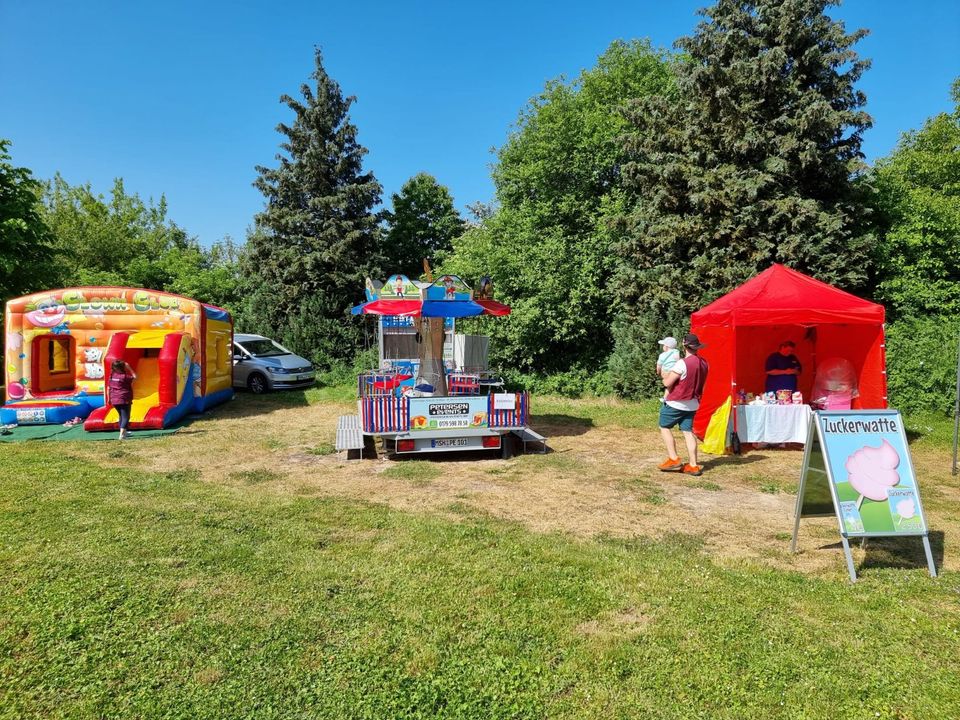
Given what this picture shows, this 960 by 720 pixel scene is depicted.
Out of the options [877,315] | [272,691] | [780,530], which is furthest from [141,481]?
[877,315]

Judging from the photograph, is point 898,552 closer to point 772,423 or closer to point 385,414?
point 772,423

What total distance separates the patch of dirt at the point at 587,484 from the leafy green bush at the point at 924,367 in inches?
115

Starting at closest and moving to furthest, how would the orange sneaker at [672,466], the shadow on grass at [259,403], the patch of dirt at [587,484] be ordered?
1. the patch of dirt at [587,484]
2. the orange sneaker at [672,466]
3. the shadow on grass at [259,403]

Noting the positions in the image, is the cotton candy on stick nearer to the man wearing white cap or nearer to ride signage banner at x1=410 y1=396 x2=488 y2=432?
the man wearing white cap

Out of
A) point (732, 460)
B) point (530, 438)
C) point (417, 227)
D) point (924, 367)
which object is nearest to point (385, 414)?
point (530, 438)

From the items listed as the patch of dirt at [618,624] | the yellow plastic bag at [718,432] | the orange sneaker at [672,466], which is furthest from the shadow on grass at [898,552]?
the yellow plastic bag at [718,432]

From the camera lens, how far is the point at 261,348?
1803 cm

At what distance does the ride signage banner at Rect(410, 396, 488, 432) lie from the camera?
339 inches

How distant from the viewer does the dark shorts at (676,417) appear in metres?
7.50

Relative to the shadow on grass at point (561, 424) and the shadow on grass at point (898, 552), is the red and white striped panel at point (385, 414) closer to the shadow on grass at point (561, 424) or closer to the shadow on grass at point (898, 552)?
the shadow on grass at point (561, 424)

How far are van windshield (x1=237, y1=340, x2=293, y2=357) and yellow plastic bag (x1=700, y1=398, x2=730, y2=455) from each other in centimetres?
1325

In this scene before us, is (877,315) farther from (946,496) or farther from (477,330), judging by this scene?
(477,330)

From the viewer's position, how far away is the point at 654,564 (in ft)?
14.6

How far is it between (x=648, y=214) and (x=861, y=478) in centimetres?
1275
